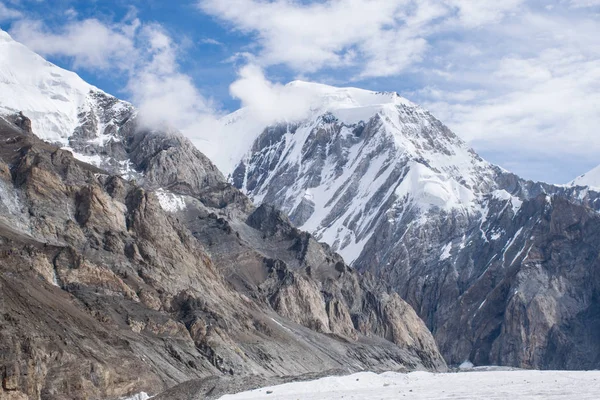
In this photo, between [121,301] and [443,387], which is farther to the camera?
[121,301]

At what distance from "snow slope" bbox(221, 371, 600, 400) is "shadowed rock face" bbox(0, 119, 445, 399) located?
25.6 m

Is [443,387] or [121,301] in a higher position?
[121,301]

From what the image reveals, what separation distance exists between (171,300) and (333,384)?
7505cm

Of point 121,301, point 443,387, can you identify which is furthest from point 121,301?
point 443,387

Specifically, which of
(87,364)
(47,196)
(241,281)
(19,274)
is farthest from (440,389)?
(241,281)

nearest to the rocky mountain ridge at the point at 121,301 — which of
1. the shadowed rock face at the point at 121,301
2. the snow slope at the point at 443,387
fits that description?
the shadowed rock face at the point at 121,301

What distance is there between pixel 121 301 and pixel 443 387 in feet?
226

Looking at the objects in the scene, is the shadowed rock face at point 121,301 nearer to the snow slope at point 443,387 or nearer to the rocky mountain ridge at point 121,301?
the rocky mountain ridge at point 121,301

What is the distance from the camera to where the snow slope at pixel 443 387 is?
56.1 meters

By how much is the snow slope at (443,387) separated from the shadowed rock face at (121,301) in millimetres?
25639

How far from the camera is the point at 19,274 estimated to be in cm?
10394

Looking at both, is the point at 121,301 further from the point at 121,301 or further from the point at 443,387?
the point at 443,387

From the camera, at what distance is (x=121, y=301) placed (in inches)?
4796

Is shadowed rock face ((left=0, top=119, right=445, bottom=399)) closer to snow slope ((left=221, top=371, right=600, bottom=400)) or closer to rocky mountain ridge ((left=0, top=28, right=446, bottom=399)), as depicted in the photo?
rocky mountain ridge ((left=0, top=28, right=446, bottom=399))
